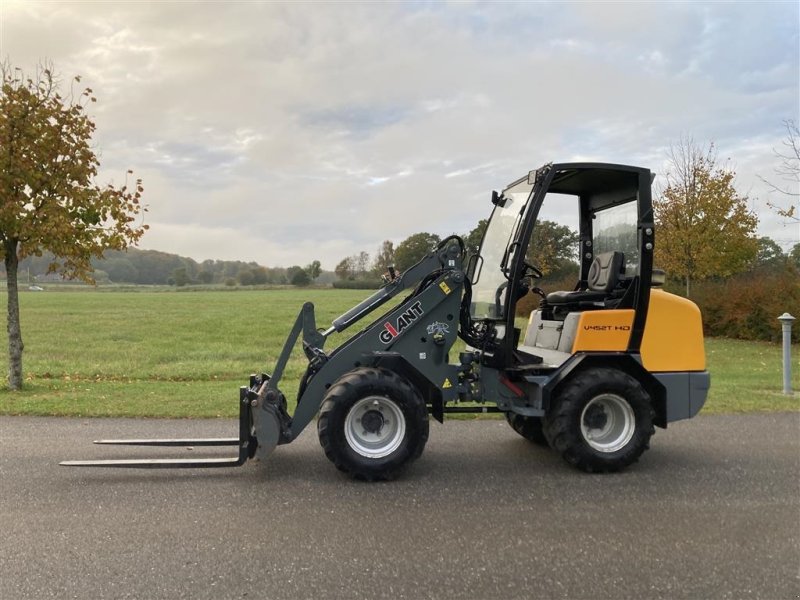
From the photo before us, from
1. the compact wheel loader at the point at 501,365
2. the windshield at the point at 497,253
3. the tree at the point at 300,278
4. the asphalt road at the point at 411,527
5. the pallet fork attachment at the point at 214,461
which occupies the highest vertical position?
the tree at the point at 300,278

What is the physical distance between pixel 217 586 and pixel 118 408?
5301 millimetres

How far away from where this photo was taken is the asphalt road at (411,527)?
340 centimetres

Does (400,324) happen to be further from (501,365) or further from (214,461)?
(214,461)

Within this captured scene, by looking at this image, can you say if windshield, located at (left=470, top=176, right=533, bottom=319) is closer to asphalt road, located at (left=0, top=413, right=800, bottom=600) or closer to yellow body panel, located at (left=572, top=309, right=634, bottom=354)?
yellow body panel, located at (left=572, top=309, right=634, bottom=354)

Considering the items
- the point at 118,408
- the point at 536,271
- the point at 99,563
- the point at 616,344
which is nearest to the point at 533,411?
the point at 616,344

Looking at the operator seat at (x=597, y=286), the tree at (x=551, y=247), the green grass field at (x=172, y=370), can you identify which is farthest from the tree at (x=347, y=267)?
the operator seat at (x=597, y=286)

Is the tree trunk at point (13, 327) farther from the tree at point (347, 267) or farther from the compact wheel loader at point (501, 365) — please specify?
the tree at point (347, 267)

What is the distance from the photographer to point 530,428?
6418 mm

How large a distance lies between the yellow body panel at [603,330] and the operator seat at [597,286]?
0.45 m

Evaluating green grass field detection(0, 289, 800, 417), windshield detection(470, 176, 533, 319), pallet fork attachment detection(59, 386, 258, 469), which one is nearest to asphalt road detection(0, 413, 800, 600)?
pallet fork attachment detection(59, 386, 258, 469)

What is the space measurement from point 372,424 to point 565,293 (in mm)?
2530

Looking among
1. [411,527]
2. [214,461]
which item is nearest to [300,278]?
[214,461]

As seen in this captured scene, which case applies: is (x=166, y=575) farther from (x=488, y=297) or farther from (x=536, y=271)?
(x=536, y=271)

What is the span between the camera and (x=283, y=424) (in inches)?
208
